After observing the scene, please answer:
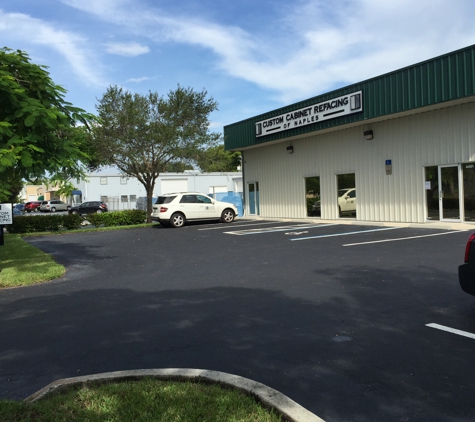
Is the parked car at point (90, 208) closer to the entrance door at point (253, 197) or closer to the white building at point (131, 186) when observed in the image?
the white building at point (131, 186)

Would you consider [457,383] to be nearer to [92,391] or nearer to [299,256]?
[92,391]

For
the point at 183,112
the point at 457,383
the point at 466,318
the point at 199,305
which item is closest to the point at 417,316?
the point at 466,318

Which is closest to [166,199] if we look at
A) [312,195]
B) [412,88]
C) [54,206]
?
[312,195]

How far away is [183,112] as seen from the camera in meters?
23.9

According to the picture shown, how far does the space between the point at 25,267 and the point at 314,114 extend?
43.8 ft

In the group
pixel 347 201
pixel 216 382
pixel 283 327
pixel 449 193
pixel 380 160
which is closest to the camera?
pixel 216 382

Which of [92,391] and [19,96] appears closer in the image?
[92,391]

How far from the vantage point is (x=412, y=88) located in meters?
15.4

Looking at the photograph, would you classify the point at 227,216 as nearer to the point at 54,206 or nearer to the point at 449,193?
the point at 449,193

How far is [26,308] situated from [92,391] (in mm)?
3927

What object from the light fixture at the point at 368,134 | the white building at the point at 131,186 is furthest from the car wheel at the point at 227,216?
the white building at the point at 131,186

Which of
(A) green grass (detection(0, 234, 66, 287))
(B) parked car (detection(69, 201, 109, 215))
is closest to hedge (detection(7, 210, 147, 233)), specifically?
(A) green grass (detection(0, 234, 66, 287))

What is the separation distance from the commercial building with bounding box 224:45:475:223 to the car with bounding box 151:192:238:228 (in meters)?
3.14

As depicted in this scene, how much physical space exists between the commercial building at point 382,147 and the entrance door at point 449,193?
0.11 ft
